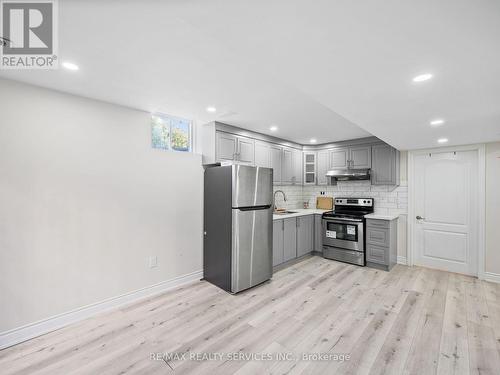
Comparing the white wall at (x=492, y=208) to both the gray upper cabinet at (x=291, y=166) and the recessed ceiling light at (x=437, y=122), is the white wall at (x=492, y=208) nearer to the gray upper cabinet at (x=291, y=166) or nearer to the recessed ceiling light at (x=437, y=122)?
the recessed ceiling light at (x=437, y=122)

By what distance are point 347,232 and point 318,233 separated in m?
0.63

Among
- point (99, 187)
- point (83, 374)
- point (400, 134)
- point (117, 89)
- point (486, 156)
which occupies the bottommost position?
point (83, 374)

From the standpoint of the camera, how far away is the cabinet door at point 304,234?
4402 millimetres

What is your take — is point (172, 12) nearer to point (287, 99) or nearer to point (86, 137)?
point (287, 99)

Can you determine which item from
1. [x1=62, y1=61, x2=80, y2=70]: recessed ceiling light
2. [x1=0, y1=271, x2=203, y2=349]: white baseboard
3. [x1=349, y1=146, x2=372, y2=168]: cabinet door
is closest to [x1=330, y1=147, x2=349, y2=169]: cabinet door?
[x1=349, y1=146, x2=372, y2=168]: cabinet door

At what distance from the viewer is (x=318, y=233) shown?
15.6 ft

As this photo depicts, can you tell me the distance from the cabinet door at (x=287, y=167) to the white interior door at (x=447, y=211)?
90.7 inches

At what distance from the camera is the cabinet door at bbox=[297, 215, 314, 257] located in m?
4.40

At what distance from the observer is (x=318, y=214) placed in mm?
4789

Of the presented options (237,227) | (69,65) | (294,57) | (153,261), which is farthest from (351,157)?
(69,65)

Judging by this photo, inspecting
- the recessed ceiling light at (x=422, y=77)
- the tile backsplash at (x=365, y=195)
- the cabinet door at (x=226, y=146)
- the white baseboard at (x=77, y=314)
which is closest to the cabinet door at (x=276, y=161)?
the tile backsplash at (x=365, y=195)

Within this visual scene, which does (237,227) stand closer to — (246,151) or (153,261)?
(153,261)

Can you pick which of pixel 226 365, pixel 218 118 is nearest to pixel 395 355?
pixel 226 365

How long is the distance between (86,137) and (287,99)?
229 centimetres
